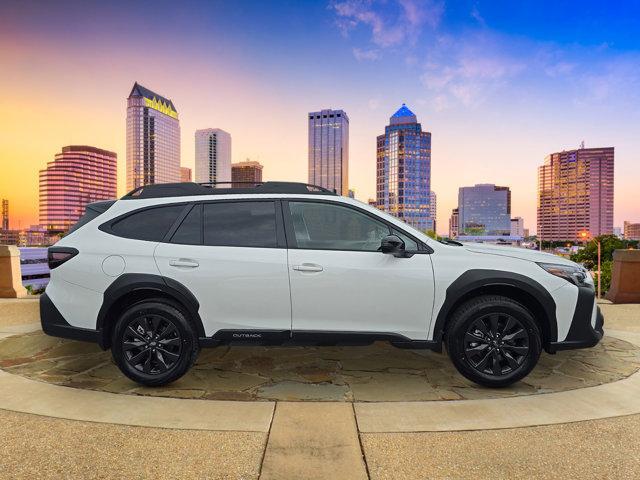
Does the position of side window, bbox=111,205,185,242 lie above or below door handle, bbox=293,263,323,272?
above

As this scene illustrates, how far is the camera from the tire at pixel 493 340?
366 centimetres

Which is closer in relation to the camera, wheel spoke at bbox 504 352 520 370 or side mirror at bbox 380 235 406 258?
side mirror at bbox 380 235 406 258

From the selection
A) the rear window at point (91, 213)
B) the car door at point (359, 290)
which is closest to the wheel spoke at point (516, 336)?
the car door at point (359, 290)

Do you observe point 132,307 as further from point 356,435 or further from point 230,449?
point 356,435

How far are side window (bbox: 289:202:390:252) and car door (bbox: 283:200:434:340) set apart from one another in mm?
55

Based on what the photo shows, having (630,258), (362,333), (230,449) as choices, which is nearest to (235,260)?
(362,333)

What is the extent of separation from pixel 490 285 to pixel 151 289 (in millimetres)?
3019

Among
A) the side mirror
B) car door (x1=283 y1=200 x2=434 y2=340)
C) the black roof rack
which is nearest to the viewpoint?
the side mirror

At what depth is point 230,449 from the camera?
268cm

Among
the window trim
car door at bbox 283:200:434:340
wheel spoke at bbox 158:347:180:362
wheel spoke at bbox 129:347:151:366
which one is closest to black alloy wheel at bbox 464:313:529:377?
car door at bbox 283:200:434:340

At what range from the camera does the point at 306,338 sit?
145 inches

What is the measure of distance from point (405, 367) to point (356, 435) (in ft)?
5.35

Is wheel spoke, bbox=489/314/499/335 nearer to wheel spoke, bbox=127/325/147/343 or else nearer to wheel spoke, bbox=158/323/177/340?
wheel spoke, bbox=158/323/177/340

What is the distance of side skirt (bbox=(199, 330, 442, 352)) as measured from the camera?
3.66 m
